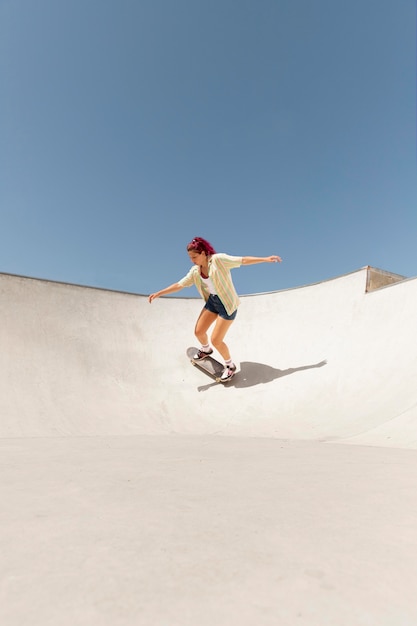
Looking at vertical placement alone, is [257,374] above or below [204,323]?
below

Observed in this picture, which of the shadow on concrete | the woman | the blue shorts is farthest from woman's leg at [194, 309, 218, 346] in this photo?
the shadow on concrete

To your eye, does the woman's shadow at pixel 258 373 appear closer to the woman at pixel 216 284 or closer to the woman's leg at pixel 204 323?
the woman at pixel 216 284

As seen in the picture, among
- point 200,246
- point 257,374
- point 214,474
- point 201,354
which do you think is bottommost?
point 214,474

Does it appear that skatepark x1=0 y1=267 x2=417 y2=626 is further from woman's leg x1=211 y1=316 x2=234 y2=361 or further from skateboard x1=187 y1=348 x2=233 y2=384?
woman's leg x1=211 y1=316 x2=234 y2=361

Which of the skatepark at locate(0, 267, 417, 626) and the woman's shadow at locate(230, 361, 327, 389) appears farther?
the woman's shadow at locate(230, 361, 327, 389)

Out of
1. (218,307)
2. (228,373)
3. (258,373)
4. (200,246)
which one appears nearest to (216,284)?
(218,307)

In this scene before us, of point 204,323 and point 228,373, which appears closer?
point 228,373

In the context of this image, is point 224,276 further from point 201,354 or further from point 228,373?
point 228,373

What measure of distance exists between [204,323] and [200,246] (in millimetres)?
1523

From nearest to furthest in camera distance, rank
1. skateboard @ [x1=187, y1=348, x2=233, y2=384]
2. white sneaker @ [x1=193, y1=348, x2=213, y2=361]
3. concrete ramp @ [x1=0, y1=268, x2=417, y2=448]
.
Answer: concrete ramp @ [x1=0, y1=268, x2=417, y2=448], skateboard @ [x1=187, y1=348, x2=233, y2=384], white sneaker @ [x1=193, y1=348, x2=213, y2=361]

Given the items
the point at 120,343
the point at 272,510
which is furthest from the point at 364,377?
the point at 120,343

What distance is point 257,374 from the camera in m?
6.25

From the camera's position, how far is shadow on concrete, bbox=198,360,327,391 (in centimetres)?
596

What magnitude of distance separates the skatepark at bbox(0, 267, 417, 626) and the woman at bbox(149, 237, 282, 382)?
913 mm
